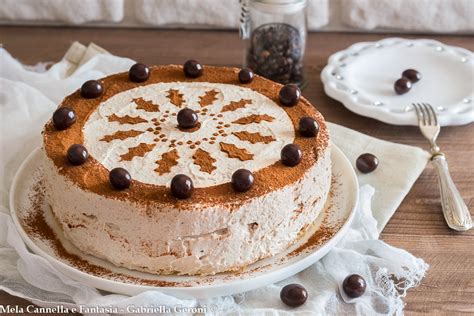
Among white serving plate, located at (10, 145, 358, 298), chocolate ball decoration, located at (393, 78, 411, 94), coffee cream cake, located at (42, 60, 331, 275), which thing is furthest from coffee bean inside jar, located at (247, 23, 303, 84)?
white serving plate, located at (10, 145, 358, 298)

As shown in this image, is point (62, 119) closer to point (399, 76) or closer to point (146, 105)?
point (146, 105)

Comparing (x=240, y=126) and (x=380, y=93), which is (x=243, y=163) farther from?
(x=380, y=93)

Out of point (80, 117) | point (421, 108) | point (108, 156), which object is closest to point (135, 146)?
point (108, 156)

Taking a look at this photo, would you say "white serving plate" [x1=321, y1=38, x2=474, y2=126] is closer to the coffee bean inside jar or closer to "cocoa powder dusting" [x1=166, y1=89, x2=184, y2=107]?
the coffee bean inside jar

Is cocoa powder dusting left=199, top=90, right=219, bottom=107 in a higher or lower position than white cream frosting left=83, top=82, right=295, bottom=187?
lower

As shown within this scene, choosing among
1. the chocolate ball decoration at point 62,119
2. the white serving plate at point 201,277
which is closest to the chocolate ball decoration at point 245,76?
the white serving plate at point 201,277

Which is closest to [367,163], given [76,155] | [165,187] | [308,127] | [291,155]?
[308,127]
